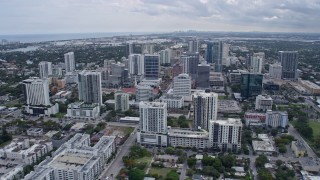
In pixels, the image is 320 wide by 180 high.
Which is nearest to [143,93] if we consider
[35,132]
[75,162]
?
[35,132]

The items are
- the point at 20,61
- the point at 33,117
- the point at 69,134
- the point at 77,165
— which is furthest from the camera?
the point at 20,61

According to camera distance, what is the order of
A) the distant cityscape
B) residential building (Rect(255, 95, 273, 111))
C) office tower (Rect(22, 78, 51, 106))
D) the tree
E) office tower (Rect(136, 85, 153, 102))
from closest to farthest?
the tree < the distant cityscape < office tower (Rect(22, 78, 51, 106)) < residential building (Rect(255, 95, 273, 111)) < office tower (Rect(136, 85, 153, 102))


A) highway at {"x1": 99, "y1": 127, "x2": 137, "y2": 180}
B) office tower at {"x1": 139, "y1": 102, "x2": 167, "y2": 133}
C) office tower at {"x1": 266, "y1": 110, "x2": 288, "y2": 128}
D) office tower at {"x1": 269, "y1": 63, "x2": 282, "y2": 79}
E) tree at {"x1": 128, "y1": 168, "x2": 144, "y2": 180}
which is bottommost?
highway at {"x1": 99, "y1": 127, "x2": 137, "y2": 180}

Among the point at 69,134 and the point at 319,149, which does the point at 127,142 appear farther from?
the point at 319,149

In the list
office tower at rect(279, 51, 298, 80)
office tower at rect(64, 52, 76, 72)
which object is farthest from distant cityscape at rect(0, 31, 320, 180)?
office tower at rect(64, 52, 76, 72)

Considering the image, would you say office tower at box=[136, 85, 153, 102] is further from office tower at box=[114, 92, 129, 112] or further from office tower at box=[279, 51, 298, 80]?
office tower at box=[279, 51, 298, 80]

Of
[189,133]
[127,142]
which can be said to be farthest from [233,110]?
[127,142]
